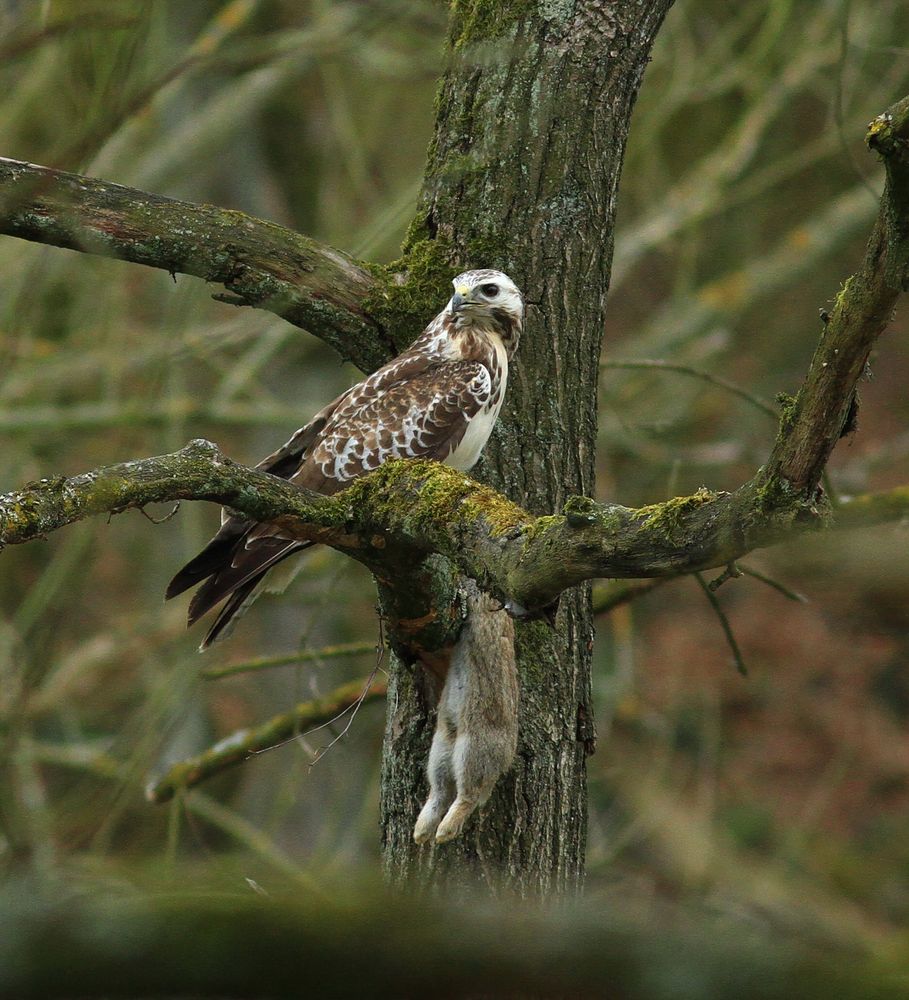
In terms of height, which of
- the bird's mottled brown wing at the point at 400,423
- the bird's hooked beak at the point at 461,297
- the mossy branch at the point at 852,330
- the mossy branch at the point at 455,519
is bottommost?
the mossy branch at the point at 455,519

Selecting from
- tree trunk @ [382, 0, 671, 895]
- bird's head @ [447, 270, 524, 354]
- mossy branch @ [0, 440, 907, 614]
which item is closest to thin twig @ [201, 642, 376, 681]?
tree trunk @ [382, 0, 671, 895]

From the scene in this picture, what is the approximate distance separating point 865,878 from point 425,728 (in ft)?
24.4

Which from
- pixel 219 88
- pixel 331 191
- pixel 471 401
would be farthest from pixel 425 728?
pixel 219 88

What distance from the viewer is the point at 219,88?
12719 millimetres

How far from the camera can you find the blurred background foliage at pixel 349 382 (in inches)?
224

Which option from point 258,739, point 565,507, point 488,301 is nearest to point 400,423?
point 488,301

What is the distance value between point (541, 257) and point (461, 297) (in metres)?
0.29

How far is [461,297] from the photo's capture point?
4.41 m

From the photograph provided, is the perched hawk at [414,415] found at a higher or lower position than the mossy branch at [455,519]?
higher

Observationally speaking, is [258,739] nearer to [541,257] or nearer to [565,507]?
[541,257]

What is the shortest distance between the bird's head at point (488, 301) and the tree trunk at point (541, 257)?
0.16 ft

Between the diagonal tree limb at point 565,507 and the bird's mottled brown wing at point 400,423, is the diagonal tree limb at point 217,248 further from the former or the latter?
the diagonal tree limb at point 565,507

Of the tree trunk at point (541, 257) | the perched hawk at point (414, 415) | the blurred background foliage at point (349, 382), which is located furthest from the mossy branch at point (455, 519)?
the perched hawk at point (414, 415)

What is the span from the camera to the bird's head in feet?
14.3
